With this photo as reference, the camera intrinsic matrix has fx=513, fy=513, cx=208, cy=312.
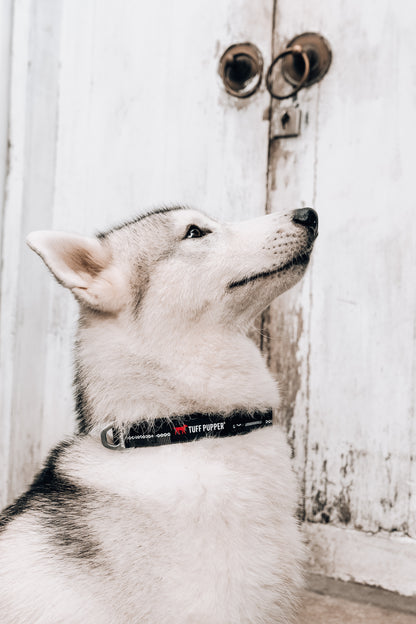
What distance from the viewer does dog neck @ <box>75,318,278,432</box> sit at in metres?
1.44

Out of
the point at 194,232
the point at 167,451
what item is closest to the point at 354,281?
the point at 194,232

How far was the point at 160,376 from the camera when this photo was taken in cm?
146

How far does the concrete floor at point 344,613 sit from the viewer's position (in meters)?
1.96

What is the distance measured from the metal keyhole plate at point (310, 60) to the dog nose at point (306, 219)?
100cm

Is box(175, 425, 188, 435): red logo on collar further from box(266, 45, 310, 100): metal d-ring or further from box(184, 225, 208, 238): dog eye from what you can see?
box(266, 45, 310, 100): metal d-ring

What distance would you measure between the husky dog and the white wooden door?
730 millimetres

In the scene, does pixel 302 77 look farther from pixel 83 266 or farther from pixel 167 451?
pixel 167 451

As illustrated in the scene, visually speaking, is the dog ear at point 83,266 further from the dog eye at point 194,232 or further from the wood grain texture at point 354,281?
the wood grain texture at point 354,281

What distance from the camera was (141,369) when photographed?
1470 mm

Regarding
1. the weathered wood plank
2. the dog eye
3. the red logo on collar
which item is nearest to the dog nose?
the dog eye

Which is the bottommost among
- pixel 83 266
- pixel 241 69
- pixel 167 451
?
pixel 167 451

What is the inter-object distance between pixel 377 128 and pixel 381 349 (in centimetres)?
95

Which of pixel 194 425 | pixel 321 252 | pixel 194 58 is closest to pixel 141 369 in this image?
pixel 194 425

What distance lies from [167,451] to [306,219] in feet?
2.75
